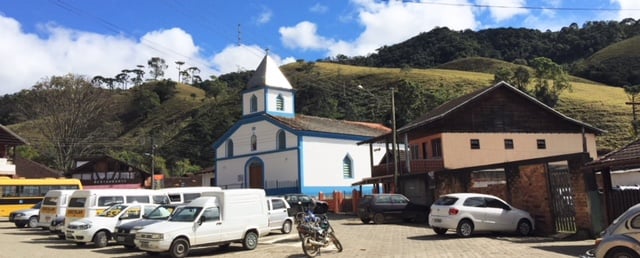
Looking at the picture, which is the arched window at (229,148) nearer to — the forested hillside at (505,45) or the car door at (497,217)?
the car door at (497,217)

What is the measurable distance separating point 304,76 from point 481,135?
86505mm

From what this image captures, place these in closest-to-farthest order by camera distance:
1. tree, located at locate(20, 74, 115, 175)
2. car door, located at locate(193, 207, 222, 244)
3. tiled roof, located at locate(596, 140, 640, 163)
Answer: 1. tiled roof, located at locate(596, 140, 640, 163)
2. car door, located at locate(193, 207, 222, 244)
3. tree, located at locate(20, 74, 115, 175)

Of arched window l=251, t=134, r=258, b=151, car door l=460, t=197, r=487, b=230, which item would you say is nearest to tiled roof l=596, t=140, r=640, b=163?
car door l=460, t=197, r=487, b=230

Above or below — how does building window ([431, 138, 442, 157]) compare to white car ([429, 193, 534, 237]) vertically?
above

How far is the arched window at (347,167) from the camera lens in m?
46.9

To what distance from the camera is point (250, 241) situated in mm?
16516

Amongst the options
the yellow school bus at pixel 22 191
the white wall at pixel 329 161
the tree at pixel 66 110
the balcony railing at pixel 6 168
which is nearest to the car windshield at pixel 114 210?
the yellow school bus at pixel 22 191

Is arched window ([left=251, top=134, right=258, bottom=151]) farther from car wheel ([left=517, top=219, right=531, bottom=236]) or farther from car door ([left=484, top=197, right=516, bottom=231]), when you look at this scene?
car wheel ([left=517, top=219, right=531, bottom=236])

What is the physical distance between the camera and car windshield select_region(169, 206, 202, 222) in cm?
1556

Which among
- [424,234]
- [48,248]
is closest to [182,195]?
[48,248]

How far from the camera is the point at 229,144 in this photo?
52.0 meters

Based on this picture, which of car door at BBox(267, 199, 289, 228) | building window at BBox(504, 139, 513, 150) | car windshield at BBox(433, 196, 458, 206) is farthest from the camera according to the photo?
building window at BBox(504, 139, 513, 150)

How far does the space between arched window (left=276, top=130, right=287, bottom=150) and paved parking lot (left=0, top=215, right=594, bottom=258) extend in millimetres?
25584

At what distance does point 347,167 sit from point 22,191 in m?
A: 25.1
